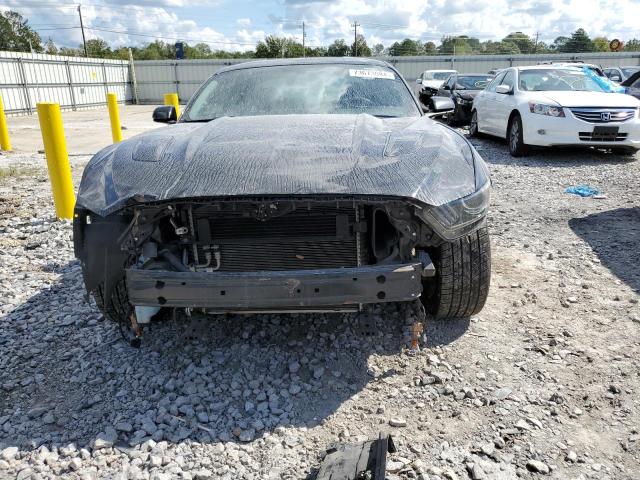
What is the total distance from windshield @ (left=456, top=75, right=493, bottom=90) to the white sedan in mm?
5058

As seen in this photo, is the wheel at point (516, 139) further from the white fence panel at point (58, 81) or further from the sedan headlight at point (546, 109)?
the white fence panel at point (58, 81)

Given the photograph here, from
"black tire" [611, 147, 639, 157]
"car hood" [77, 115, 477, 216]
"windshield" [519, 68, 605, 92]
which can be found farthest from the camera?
"windshield" [519, 68, 605, 92]

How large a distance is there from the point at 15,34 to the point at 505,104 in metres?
74.6

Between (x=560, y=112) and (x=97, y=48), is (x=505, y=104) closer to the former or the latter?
(x=560, y=112)

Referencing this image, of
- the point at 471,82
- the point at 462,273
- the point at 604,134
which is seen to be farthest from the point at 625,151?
the point at 462,273

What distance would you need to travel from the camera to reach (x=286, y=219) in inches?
104

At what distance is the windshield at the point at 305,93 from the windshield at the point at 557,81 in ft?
21.1

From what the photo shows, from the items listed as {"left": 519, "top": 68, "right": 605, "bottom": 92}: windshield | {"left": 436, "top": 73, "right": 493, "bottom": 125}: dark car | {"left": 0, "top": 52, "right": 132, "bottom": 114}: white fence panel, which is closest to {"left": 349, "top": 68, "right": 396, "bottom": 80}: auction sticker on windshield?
{"left": 519, "top": 68, "right": 605, "bottom": 92}: windshield

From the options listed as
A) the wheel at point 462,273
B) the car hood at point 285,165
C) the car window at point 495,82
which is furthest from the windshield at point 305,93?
the car window at point 495,82

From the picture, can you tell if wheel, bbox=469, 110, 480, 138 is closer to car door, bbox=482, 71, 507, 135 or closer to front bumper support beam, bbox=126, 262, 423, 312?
car door, bbox=482, 71, 507, 135

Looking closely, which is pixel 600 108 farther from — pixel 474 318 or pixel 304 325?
pixel 304 325

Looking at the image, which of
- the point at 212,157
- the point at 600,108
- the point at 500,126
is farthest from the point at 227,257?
the point at 500,126

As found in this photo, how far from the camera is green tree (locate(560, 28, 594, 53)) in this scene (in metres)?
61.1

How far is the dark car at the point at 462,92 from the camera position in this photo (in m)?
13.7
